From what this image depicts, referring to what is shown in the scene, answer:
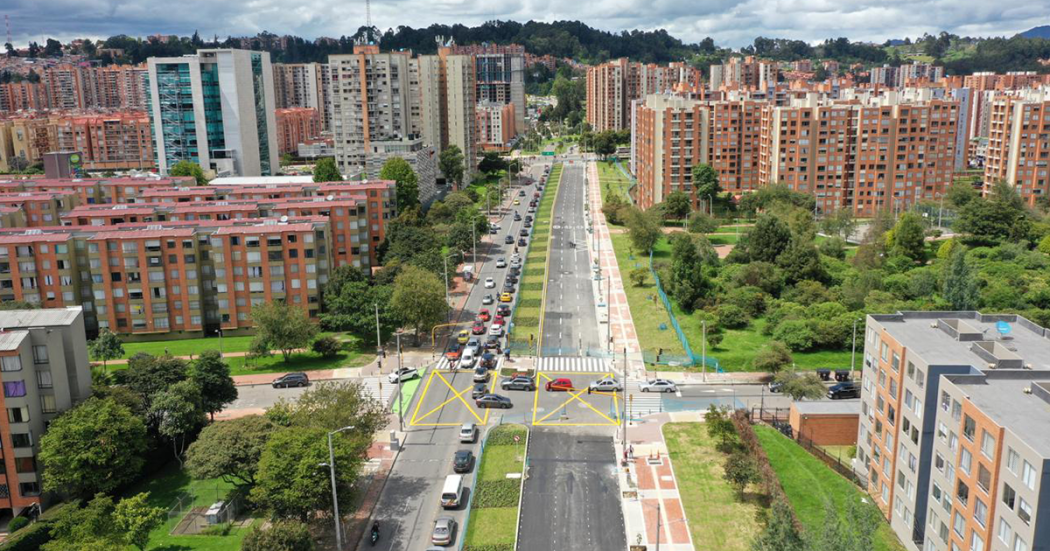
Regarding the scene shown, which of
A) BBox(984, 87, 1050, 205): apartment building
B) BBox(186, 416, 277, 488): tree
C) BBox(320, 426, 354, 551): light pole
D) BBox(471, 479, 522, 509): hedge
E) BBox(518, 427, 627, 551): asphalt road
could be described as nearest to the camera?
BBox(320, 426, 354, 551): light pole

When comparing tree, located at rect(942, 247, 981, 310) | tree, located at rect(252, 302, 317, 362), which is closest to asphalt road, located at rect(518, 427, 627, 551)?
tree, located at rect(252, 302, 317, 362)

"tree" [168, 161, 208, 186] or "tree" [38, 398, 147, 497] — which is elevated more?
"tree" [168, 161, 208, 186]

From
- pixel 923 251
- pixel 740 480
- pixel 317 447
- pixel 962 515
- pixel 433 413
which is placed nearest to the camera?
pixel 962 515

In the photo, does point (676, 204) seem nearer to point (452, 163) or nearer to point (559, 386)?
point (452, 163)

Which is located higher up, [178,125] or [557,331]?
[178,125]

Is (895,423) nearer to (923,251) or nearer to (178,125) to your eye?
(923,251)

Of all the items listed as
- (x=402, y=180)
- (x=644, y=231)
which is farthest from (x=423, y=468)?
(x=402, y=180)

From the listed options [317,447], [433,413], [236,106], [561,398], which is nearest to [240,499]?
[317,447]

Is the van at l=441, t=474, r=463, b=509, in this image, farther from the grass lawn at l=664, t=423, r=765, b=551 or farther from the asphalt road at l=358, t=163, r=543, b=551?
the grass lawn at l=664, t=423, r=765, b=551
